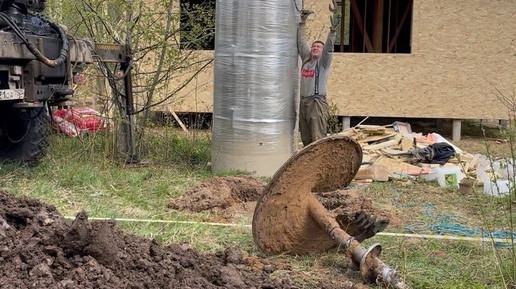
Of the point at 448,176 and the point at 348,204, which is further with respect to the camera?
the point at 448,176

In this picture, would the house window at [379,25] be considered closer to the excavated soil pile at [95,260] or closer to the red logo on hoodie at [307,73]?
the red logo on hoodie at [307,73]

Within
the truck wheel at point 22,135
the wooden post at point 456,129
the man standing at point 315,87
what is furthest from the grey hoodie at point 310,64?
the wooden post at point 456,129

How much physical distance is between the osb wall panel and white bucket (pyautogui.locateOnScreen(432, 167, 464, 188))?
479cm

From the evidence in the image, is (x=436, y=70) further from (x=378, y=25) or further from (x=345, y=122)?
(x=378, y=25)

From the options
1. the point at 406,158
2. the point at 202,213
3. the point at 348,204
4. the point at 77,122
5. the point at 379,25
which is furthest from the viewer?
the point at 379,25

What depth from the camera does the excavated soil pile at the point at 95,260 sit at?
357 cm

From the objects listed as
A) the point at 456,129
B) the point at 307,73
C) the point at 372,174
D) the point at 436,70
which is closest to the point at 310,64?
the point at 307,73

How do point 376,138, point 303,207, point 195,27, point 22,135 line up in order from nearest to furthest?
point 303,207 → point 22,135 → point 195,27 → point 376,138

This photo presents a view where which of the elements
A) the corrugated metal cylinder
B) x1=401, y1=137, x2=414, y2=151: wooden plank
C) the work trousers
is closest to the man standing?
the work trousers

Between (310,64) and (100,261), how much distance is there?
17.7 ft

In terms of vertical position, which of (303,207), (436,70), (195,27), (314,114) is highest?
(195,27)

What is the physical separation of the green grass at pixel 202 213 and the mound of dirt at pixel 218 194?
173 millimetres

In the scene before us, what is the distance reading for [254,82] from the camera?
7887 millimetres

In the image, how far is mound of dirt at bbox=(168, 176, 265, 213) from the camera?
636 centimetres
